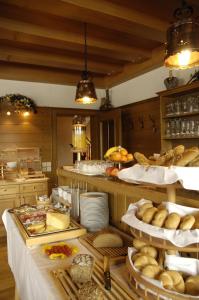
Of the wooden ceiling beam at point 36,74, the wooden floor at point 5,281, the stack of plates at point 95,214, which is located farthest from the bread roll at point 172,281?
the wooden ceiling beam at point 36,74

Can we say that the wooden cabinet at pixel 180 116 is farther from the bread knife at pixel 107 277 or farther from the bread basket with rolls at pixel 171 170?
the bread knife at pixel 107 277

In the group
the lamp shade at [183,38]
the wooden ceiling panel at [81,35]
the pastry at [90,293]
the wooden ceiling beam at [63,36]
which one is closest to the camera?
the pastry at [90,293]

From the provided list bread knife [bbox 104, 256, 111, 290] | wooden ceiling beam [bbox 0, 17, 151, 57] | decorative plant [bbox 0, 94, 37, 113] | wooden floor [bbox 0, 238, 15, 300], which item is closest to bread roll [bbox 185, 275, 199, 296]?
bread knife [bbox 104, 256, 111, 290]

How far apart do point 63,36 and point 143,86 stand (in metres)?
1.80

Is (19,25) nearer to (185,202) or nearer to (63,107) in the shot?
(63,107)

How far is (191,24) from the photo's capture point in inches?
65.5

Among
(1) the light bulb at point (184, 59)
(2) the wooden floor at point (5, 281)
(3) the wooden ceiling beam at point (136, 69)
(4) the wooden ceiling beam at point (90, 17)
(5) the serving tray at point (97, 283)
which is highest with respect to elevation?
(4) the wooden ceiling beam at point (90, 17)

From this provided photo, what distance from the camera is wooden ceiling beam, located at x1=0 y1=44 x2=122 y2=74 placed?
378 cm

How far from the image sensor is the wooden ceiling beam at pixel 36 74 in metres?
4.57

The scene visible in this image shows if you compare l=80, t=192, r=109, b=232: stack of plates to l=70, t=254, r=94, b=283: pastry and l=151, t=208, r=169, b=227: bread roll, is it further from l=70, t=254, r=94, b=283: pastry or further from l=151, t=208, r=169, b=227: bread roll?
l=151, t=208, r=169, b=227: bread roll

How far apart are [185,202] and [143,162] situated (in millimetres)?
245

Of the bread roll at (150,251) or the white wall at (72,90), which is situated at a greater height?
the white wall at (72,90)

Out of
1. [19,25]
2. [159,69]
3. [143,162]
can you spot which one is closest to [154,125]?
[159,69]

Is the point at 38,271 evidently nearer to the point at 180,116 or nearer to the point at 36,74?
the point at 180,116
